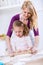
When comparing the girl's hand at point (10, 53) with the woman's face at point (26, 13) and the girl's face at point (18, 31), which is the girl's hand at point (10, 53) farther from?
the woman's face at point (26, 13)

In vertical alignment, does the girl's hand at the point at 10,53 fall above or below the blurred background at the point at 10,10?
below

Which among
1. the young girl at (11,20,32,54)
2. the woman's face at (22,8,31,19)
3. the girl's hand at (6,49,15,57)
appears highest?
the woman's face at (22,8,31,19)

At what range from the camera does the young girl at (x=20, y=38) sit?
115cm

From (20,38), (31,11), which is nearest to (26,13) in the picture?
(31,11)

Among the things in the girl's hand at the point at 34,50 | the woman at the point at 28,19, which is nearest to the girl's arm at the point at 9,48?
the woman at the point at 28,19

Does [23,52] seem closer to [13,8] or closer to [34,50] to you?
[34,50]

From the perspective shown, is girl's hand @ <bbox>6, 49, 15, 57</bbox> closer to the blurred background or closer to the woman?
the woman

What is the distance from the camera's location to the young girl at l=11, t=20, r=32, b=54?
115cm

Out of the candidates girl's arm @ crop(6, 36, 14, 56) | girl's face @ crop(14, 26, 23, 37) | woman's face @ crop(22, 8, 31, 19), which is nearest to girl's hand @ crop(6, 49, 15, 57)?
girl's arm @ crop(6, 36, 14, 56)

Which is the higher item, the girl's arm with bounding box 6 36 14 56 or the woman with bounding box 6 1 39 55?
the woman with bounding box 6 1 39 55

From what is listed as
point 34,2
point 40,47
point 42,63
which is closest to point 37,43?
point 40,47

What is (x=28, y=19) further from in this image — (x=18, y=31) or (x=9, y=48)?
(x=9, y=48)

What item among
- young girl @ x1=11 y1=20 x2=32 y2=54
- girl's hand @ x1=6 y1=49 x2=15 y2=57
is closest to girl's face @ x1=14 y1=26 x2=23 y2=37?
young girl @ x1=11 y1=20 x2=32 y2=54

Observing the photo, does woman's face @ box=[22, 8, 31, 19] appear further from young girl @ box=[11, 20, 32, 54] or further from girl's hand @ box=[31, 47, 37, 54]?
A: girl's hand @ box=[31, 47, 37, 54]
